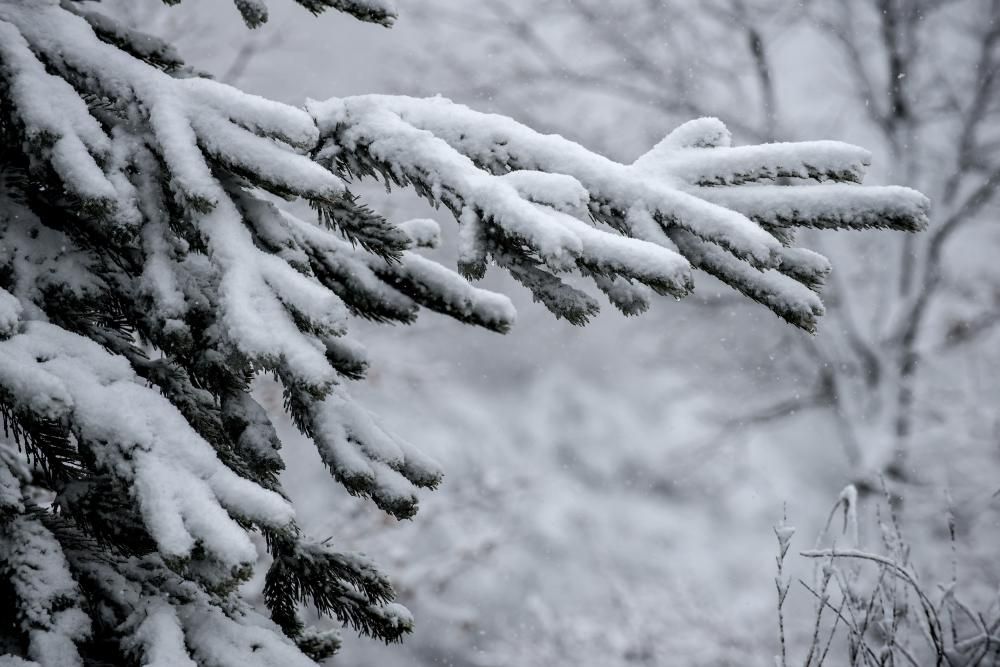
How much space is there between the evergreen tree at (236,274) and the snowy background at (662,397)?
610cm

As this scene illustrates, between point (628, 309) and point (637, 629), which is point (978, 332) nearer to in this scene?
point (637, 629)

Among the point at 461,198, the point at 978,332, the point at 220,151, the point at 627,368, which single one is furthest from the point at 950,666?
the point at 627,368

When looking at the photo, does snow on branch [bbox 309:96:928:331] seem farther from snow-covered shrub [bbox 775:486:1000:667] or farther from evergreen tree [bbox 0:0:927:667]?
snow-covered shrub [bbox 775:486:1000:667]

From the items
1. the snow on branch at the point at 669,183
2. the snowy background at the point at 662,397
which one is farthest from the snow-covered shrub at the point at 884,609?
the snowy background at the point at 662,397

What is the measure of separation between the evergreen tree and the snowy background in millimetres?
6102

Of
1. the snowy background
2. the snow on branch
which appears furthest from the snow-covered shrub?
the snowy background

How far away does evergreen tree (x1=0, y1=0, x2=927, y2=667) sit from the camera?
106cm

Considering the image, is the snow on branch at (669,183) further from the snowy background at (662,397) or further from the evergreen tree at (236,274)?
the snowy background at (662,397)

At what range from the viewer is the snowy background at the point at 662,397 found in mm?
7852

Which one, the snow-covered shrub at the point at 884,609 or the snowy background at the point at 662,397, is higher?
the snowy background at the point at 662,397

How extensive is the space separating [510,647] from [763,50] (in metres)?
8.59

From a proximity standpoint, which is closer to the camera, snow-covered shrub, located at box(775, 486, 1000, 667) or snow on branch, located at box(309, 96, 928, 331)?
snow on branch, located at box(309, 96, 928, 331)

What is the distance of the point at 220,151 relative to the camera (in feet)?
4.04

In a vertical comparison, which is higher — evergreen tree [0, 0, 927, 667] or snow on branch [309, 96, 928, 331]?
snow on branch [309, 96, 928, 331]
